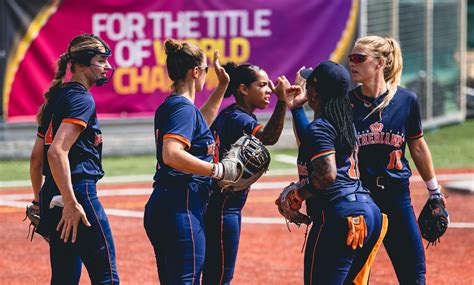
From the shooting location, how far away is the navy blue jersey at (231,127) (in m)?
6.83

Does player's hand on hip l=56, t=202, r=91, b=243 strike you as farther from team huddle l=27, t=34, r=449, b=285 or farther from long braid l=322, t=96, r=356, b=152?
long braid l=322, t=96, r=356, b=152

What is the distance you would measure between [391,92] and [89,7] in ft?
35.2

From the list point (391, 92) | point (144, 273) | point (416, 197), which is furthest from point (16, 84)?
point (391, 92)

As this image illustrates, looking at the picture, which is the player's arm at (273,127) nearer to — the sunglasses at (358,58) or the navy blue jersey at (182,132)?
the sunglasses at (358,58)

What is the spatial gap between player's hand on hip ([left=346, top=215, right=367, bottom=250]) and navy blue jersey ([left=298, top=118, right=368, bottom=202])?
6.7 inches

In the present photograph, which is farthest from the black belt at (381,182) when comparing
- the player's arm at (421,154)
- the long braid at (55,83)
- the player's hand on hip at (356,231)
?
the long braid at (55,83)

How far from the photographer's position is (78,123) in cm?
596

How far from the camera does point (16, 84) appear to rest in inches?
655

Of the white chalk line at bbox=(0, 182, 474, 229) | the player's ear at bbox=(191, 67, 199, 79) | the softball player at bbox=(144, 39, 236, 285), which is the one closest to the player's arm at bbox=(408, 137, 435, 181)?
the softball player at bbox=(144, 39, 236, 285)

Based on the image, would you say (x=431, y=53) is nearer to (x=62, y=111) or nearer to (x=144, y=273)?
(x=144, y=273)

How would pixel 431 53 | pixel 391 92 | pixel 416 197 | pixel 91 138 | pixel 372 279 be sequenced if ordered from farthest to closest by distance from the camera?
pixel 431 53, pixel 416 197, pixel 372 279, pixel 391 92, pixel 91 138

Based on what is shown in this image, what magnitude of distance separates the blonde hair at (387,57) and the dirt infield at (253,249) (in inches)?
93.2

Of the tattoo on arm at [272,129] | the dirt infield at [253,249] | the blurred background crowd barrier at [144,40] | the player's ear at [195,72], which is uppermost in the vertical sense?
the blurred background crowd barrier at [144,40]

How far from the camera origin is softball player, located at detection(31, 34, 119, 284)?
19.4 ft
